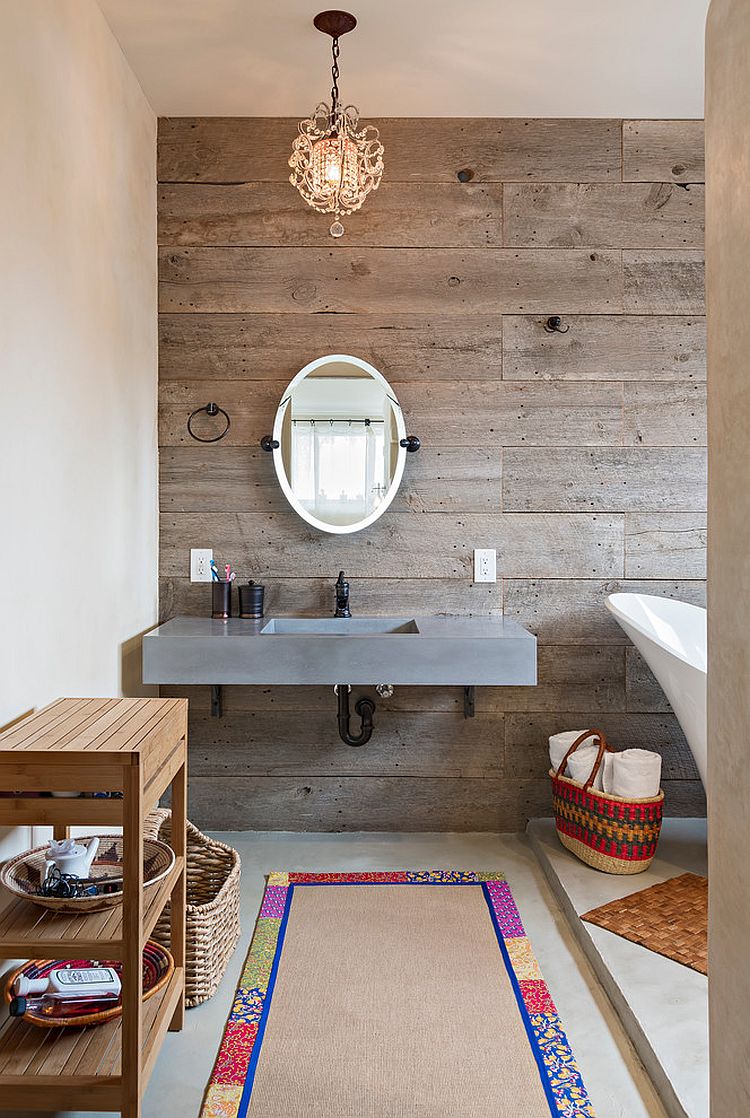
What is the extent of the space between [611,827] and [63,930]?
1742 mm

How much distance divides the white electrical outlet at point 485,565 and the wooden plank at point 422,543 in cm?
2

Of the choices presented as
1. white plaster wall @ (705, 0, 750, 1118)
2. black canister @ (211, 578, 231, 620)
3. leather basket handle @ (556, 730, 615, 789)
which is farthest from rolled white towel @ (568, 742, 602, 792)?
white plaster wall @ (705, 0, 750, 1118)

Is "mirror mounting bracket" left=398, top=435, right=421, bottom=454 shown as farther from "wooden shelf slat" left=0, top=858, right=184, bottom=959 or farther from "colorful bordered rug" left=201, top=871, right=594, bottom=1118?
"wooden shelf slat" left=0, top=858, right=184, bottom=959

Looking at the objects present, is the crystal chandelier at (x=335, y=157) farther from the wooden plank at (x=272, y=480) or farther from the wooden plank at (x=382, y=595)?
the wooden plank at (x=382, y=595)

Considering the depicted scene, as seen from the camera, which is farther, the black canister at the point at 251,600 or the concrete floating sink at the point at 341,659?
the black canister at the point at 251,600

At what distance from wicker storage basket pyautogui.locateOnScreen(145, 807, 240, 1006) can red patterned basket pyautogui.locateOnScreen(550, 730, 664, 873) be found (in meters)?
1.12

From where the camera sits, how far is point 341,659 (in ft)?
9.43

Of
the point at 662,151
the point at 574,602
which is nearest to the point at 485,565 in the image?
the point at 574,602

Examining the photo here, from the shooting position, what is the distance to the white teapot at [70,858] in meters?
1.92

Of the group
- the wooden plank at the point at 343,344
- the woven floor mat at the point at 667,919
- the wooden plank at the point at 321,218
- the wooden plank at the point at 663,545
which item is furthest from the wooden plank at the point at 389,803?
the wooden plank at the point at 321,218

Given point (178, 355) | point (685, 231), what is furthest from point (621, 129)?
point (178, 355)

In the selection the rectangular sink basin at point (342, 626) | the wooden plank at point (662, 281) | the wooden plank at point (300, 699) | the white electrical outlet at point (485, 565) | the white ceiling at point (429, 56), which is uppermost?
the white ceiling at point (429, 56)

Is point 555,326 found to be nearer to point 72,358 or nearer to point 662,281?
point 662,281

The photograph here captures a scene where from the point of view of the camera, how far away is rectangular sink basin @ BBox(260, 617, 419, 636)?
10.9 ft
